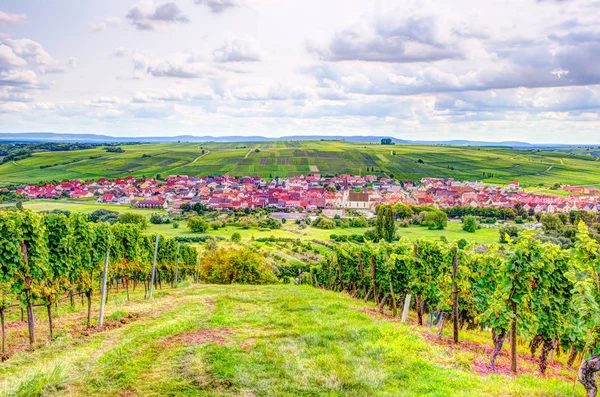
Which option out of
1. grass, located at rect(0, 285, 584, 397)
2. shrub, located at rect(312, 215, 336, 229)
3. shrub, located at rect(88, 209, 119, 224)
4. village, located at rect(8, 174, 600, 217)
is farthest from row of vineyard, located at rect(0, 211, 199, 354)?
village, located at rect(8, 174, 600, 217)

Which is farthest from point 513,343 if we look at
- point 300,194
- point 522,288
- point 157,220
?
point 300,194

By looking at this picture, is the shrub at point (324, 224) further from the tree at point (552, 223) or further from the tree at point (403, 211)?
the tree at point (552, 223)

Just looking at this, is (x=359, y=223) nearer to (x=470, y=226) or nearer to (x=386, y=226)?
(x=386, y=226)

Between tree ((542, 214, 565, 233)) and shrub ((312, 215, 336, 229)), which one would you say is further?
shrub ((312, 215, 336, 229))

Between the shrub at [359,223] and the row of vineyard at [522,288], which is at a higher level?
the row of vineyard at [522,288]

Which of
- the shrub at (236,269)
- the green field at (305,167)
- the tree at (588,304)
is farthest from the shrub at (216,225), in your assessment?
the green field at (305,167)

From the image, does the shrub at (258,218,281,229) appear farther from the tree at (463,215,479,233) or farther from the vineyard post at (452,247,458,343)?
the vineyard post at (452,247,458,343)
